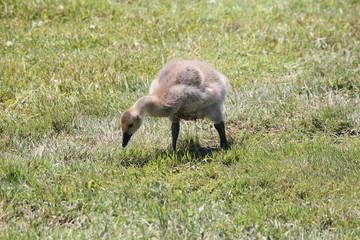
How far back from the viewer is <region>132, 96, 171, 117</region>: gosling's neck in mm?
6008

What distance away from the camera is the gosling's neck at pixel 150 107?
19.7 feet

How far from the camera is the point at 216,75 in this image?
22.0ft

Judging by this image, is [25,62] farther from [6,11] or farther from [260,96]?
[260,96]

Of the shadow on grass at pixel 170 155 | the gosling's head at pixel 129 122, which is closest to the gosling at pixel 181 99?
the gosling's head at pixel 129 122

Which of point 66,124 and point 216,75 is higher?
point 216,75

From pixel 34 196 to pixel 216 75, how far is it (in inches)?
97.9

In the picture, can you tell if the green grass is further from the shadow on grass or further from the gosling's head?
the gosling's head

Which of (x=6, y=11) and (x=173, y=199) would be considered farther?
(x=6, y=11)

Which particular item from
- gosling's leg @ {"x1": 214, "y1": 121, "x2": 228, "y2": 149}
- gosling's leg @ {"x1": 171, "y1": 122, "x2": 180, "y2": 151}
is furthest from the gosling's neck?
gosling's leg @ {"x1": 214, "y1": 121, "x2": 228, "y2": 149}

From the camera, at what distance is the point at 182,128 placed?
7184 mm

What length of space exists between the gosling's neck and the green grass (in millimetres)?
466

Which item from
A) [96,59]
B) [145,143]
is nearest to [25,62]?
[96,59]

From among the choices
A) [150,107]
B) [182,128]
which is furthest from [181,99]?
[182,128]

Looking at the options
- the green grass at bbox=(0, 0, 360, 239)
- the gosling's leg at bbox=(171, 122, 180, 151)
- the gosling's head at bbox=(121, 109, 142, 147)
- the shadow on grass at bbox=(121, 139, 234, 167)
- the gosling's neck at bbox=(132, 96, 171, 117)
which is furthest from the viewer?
the gosling's leg at bbox=(171, 122, 180, 151)
